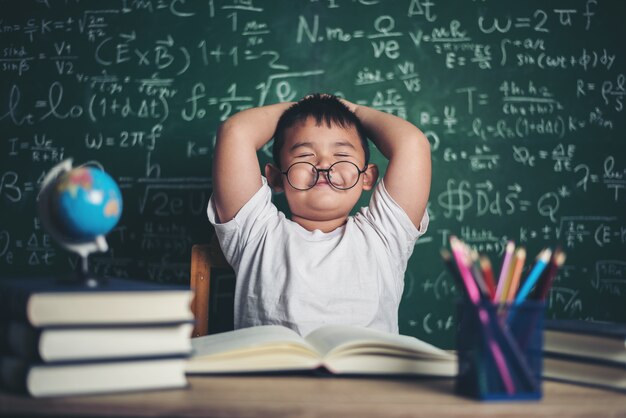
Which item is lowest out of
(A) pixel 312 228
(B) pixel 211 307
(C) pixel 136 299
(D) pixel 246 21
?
(B) pixel 211 307

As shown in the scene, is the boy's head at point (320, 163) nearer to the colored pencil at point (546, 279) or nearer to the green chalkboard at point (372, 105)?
the green chalkboard at point (372, 105)

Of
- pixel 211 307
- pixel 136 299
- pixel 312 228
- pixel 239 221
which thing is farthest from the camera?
pixel 211 307

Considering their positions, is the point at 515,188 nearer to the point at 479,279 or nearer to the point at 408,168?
the point at 408,168

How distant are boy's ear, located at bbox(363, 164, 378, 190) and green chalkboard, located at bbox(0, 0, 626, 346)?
20.5 inches

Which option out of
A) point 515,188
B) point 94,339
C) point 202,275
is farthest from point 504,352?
point 515,188

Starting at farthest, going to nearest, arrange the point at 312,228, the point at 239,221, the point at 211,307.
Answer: the point at 211,307
the point at 312,228
the point at 239,221

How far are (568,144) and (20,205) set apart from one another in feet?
8.04

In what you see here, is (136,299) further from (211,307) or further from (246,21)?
(246,21)

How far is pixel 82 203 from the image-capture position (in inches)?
39.0

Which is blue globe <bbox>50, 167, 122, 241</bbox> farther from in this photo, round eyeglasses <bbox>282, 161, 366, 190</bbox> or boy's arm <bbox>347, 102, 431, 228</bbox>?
boy's arm <bbox>347, 102, 431, 228</bbox>

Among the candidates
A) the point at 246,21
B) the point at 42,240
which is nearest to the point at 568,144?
the point at 246,21

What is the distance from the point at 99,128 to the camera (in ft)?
8.88

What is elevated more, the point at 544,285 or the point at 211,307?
the point at 544,285

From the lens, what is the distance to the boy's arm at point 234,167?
5.90 ft
